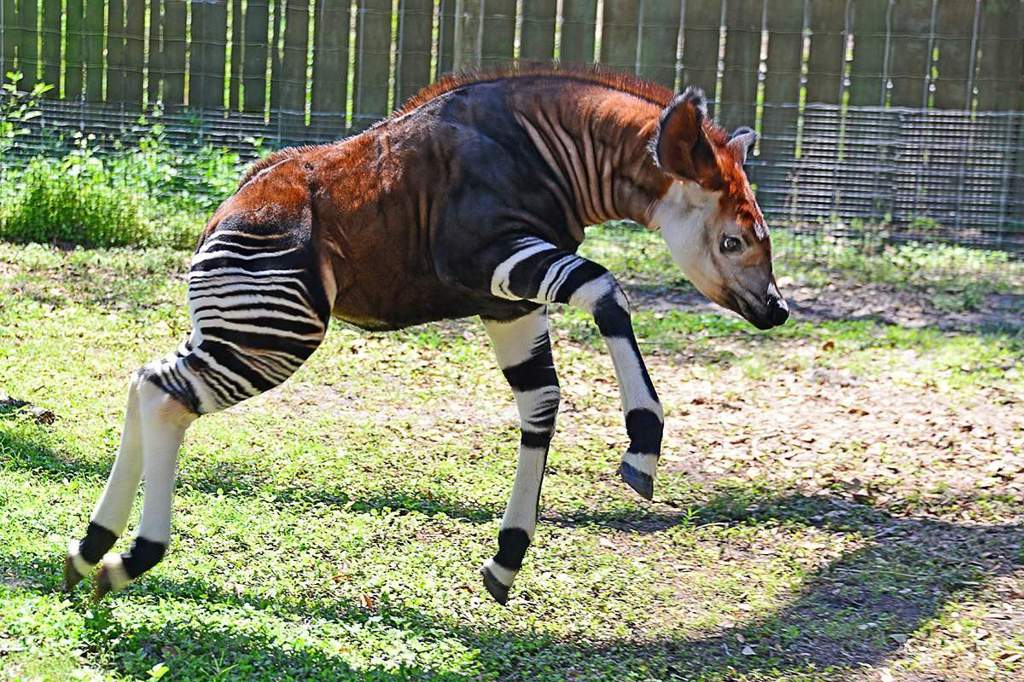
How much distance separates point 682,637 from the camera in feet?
14.3

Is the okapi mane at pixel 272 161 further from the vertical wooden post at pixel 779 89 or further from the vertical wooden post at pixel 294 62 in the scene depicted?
the vertical wooden post at pixel 779 89

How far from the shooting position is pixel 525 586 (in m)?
4.68

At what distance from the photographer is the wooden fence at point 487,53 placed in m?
10.5

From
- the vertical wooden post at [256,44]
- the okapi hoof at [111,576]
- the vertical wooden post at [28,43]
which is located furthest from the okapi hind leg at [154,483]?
the vertical wooden post at [28,43]

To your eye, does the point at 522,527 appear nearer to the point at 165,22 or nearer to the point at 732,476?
the point at 732,476

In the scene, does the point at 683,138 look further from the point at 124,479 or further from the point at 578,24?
the point at 578,24

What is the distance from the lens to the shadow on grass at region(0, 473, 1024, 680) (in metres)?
3.83

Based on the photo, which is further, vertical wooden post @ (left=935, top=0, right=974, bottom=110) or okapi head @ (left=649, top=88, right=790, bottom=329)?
vertical wooden post @ (left=935, top=0, right=974, bottom=110)

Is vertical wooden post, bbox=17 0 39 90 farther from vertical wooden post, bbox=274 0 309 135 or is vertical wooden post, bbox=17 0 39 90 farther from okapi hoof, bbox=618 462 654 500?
okapi hoof, bbox=618 462 654 500

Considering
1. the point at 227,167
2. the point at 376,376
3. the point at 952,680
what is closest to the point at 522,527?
the point at 952,680

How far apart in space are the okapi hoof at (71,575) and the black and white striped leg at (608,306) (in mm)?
1561

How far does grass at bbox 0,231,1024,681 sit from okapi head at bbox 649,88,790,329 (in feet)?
3.90

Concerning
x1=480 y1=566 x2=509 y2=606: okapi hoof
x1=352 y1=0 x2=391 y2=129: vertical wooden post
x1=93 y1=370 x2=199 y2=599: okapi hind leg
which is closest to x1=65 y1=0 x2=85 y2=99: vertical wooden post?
x1=352 y1=0 x2=391 y2=129: vertical wooden post

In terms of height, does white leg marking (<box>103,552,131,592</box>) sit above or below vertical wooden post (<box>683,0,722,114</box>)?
below
